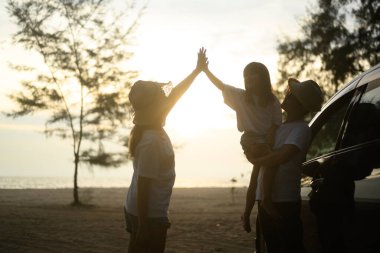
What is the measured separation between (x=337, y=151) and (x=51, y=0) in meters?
18.1

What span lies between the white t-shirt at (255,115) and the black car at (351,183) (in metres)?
0.46

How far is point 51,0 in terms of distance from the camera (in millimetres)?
19375

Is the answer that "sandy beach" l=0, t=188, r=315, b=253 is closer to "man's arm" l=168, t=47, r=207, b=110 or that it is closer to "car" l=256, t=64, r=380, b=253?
"man's arm" l=168, t=47, r=207, b=110

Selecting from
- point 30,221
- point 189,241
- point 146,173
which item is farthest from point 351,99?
point 30,221

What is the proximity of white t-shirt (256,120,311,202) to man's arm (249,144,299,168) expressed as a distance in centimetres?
3

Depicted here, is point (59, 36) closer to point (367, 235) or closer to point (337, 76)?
point (337, 76)

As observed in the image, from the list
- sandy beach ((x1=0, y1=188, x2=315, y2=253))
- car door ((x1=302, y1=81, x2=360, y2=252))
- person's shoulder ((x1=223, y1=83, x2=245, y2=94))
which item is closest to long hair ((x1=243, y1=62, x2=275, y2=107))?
person's shoulder ((x1=223, y1=83, x2=245, y2=94))

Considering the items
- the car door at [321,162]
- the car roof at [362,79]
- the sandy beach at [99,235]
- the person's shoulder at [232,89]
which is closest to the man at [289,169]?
the car door at [321,162]

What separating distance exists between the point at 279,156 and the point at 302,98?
41 cm

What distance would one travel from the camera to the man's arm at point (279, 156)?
321cm

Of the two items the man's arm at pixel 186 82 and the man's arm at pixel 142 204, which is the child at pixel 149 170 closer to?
the man's arm at pixel 142 204

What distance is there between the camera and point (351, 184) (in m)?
Result: 2.68

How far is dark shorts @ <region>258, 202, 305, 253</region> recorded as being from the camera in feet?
10.4

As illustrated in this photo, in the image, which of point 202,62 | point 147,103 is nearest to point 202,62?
point 202,62
